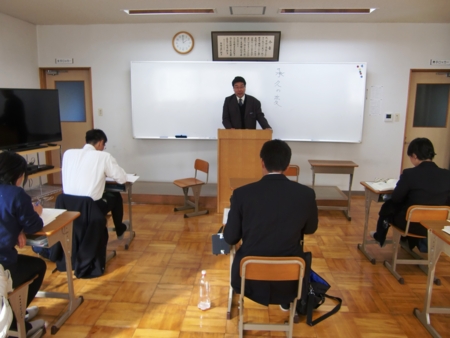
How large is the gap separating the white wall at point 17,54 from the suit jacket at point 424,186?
5019mm

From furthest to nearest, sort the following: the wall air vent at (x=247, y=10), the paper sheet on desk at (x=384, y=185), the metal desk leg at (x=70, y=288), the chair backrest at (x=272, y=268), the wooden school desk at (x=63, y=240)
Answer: the wall air vent at (x=247, y=10)
the paper sheet on desk at (x=384, y=185)
the metal desk leg at (x=70, y=288)
the wooden school desk at (x=63, y=240)
the chair backrest at (x=272, y=268)

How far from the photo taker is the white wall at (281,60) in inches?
196

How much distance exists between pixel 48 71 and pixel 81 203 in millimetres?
3741

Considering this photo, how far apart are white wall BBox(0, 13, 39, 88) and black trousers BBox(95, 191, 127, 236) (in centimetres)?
272

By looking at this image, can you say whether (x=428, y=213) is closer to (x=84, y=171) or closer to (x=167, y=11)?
(x=84, y=171)

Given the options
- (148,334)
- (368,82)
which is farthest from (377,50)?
(148,334)

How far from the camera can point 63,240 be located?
7.40 feet

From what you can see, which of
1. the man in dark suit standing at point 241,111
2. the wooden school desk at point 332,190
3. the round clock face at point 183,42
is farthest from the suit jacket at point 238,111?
the round clock face at point 183,42

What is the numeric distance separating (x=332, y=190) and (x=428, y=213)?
2.55 m

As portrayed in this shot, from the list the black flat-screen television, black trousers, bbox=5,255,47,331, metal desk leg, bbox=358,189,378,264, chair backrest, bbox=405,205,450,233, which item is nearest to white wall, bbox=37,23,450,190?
the black flat-screen television

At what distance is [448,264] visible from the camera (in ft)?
10.6

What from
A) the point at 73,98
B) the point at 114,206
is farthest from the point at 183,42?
the point at 114,206

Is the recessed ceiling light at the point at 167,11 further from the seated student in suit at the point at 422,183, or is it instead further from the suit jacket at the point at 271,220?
the suit jacket at the point at 271,220

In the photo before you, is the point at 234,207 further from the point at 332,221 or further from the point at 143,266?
the point at 332,221
